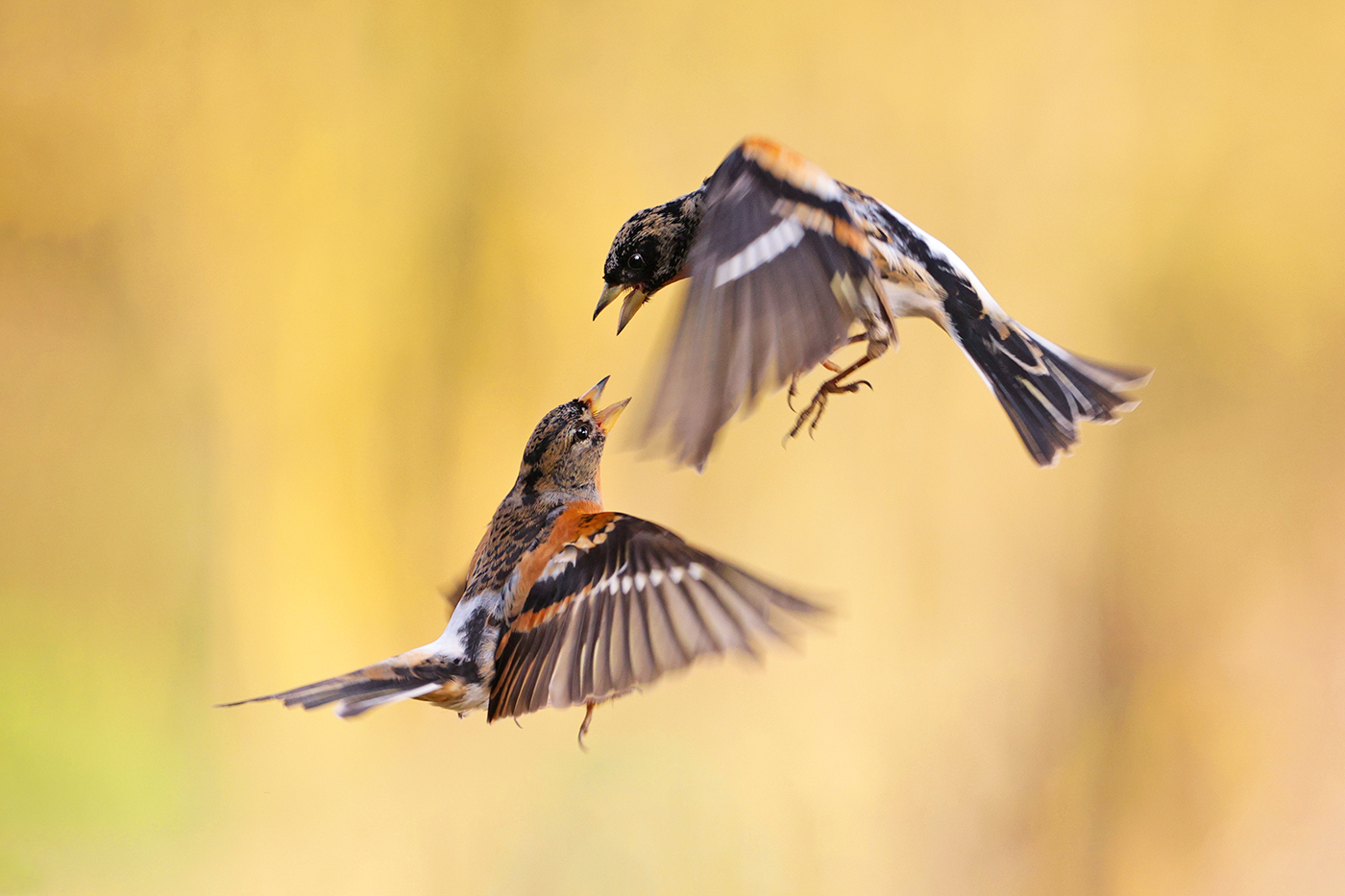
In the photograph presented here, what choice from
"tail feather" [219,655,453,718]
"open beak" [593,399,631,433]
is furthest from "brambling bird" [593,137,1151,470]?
"tail feather" [219,655,453,718]

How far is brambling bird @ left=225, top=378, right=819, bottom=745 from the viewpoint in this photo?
672 millimetres

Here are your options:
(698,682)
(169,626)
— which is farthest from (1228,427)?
(169,626)

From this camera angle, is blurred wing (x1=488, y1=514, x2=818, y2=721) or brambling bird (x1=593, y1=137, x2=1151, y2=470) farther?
blurred wing (x1=488, y1=514, x2=818, y2=721)

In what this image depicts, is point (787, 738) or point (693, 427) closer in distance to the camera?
point (693, 427)

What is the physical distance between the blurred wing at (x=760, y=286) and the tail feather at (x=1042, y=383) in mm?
242

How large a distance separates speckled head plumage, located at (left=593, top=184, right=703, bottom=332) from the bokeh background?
76 cm

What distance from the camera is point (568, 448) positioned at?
84cm

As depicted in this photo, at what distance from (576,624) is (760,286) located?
299 mm

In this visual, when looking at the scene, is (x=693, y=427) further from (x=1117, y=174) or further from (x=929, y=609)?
(x=1117, y=174)

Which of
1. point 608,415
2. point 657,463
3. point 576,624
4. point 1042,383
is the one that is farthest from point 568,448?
point 657,463

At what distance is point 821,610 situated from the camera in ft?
1.92

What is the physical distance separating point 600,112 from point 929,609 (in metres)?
1.06

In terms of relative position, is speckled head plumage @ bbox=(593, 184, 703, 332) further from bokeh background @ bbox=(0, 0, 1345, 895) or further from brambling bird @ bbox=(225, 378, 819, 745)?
bokeh background @ bbox=(0, 0, 1345, 895)

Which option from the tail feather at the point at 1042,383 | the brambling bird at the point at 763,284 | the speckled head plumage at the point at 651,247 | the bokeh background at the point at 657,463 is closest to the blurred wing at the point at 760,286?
the brambling bird at the point at 763,284
